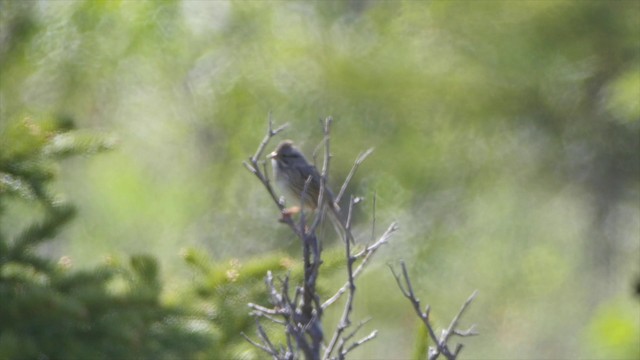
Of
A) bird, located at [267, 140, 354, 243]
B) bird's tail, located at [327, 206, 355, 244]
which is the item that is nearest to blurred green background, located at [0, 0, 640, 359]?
bird, located at [267, 140, 354, 243]

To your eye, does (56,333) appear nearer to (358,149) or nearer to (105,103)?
(358,149)

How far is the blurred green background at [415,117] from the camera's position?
19.5ft

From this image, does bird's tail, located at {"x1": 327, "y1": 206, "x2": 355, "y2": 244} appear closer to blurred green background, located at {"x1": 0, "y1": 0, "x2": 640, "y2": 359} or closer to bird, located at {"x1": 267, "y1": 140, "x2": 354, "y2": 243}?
bird, located at {"x1": 267, "y1": 140, "x2": 354, "y2": 243}

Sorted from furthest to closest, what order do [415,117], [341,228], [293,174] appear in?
1. [415,117]
2. [293,174]
3. [341,228]

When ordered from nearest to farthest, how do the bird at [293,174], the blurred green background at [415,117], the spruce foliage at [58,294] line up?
the spruce foliage at [58,294], the bird at [293,174], the blurred green background at [415,117]

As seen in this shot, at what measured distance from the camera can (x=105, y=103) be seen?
23.4 feet

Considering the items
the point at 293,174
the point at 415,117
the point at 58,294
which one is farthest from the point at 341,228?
the point at 415,117

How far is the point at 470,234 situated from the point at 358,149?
0.71m

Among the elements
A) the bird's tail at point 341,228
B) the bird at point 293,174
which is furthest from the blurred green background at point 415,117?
the bird's tail at point 341,228

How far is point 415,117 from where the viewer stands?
20.7 feet


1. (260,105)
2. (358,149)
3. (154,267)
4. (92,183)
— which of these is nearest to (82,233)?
(92,183)

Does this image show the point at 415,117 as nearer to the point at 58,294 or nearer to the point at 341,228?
the point at 341,228

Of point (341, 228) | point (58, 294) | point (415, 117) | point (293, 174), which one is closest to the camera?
point (58, 294)

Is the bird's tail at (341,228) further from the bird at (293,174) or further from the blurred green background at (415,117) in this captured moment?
the blurred green background at (415,117)
